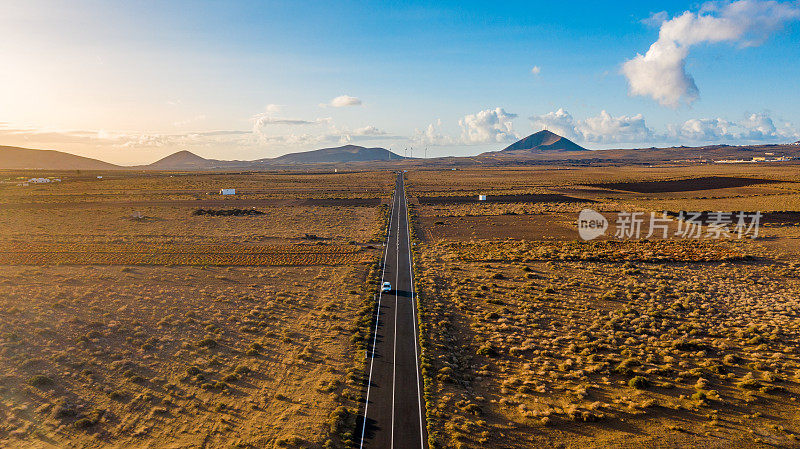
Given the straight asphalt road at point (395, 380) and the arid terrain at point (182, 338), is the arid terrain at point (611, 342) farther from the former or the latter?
the arid terrain at point (182, 338)

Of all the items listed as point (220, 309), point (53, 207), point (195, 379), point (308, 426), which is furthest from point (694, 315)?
point (53, 207)

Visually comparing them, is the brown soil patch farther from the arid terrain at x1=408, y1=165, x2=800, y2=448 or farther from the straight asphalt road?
the straight asphalt road

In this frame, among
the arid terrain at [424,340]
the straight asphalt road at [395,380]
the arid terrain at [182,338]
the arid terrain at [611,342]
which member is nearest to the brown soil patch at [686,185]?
the arid terrain at [424,340]

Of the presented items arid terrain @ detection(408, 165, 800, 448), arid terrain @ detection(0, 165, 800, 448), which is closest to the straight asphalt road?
arid terrain @ detection(0, 165, 800, 448)

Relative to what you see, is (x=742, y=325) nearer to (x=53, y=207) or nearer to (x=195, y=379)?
(x=195, y=379)

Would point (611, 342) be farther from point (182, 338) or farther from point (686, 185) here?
point (686, 185)
